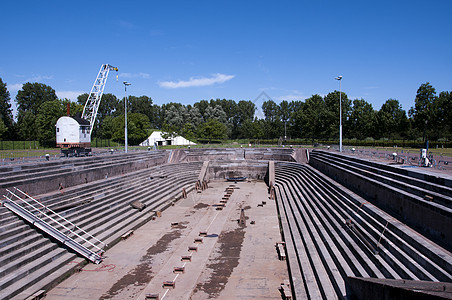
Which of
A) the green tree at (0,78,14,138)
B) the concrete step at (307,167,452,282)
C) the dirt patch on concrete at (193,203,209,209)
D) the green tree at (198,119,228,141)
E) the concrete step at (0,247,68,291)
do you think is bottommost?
the dirt patch on concrete at (193,203,209,209)

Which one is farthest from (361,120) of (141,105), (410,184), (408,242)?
(141,105)

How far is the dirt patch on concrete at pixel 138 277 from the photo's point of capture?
1314 centimetres

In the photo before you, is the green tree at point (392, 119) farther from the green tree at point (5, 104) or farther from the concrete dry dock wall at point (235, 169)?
the green tree at point (5, 104)

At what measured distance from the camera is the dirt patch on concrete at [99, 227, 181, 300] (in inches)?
517

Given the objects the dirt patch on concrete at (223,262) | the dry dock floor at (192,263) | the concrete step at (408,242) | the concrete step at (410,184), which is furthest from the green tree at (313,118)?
the concrete step at (408,242)

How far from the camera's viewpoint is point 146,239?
64.3 feet

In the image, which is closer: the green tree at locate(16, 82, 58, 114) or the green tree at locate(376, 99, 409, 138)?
the green tree at locate(376, 99, 409, 138)

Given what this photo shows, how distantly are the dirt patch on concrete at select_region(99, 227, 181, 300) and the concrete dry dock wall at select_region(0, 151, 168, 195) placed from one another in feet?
24.0

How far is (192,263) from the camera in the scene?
15914 millimetres

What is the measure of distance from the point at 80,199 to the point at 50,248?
5.22 metres

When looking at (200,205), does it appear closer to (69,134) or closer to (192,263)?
(192,263)

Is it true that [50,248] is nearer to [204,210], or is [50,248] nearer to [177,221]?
[177,221]

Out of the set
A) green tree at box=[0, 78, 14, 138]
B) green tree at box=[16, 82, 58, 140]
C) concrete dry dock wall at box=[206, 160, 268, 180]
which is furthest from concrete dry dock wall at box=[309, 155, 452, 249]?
green tree at box=[16, 82, 58, 140]

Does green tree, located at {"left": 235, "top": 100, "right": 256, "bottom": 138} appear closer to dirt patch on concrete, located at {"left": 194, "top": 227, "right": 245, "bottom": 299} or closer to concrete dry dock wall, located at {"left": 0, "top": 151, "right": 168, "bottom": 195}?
concrete dry dock wall, located at {"left": 0, "top": 151, "right": 168, "bottom": 195}
